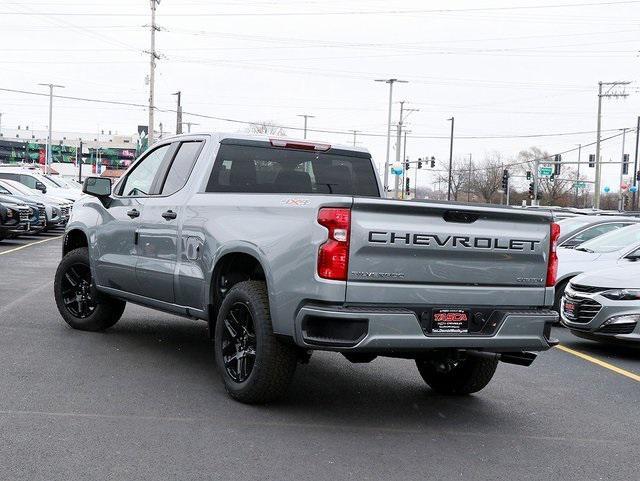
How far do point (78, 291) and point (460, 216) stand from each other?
5.25m

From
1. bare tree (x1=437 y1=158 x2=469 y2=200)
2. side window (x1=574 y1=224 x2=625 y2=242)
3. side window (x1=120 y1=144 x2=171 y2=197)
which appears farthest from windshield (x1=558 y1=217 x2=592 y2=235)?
bare tree (x1=437 y1=158 x2=469 y2=200)

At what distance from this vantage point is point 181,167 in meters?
7.97

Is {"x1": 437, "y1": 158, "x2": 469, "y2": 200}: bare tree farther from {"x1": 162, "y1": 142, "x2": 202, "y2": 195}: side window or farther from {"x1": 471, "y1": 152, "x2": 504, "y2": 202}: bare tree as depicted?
{"x1": 162, "y1": 142, "x2": 202, "y2": 195}: side window

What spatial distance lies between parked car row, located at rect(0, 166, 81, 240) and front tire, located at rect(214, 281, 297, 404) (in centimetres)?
1656

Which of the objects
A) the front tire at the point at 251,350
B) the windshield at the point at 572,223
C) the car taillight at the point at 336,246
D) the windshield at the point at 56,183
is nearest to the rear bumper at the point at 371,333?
the car taillight at the point at 336,246

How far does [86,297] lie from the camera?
952cm

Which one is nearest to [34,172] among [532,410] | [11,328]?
[11,328]

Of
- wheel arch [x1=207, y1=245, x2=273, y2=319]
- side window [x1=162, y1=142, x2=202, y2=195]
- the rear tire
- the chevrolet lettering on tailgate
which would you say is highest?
side window [x1=162, y1=142, x2=202, y2=195]

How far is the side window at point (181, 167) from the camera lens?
779 cm

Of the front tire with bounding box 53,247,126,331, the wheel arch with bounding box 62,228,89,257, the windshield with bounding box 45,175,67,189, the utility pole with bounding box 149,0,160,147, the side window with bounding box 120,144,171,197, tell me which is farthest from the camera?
the utility pole with bounding box 149,0,160,147

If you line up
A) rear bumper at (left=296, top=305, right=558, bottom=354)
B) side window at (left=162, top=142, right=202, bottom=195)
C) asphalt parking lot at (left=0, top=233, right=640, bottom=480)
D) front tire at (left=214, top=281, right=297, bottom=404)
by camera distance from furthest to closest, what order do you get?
side window at (left=162, top=142, right=202, bottom=195), front tire at (left=214, top=281, right=297, bottom=404), rear bumper at (left=296, top=305, right=558, bottom=354), asphalt parking lot at (left=0, top=233, right=640, bottom=480)

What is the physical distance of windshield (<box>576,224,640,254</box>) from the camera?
12.1 meters

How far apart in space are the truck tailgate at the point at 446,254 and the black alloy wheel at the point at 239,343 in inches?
44.4

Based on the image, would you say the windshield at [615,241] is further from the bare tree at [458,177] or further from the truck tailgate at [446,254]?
the bare tree at [458,177]
